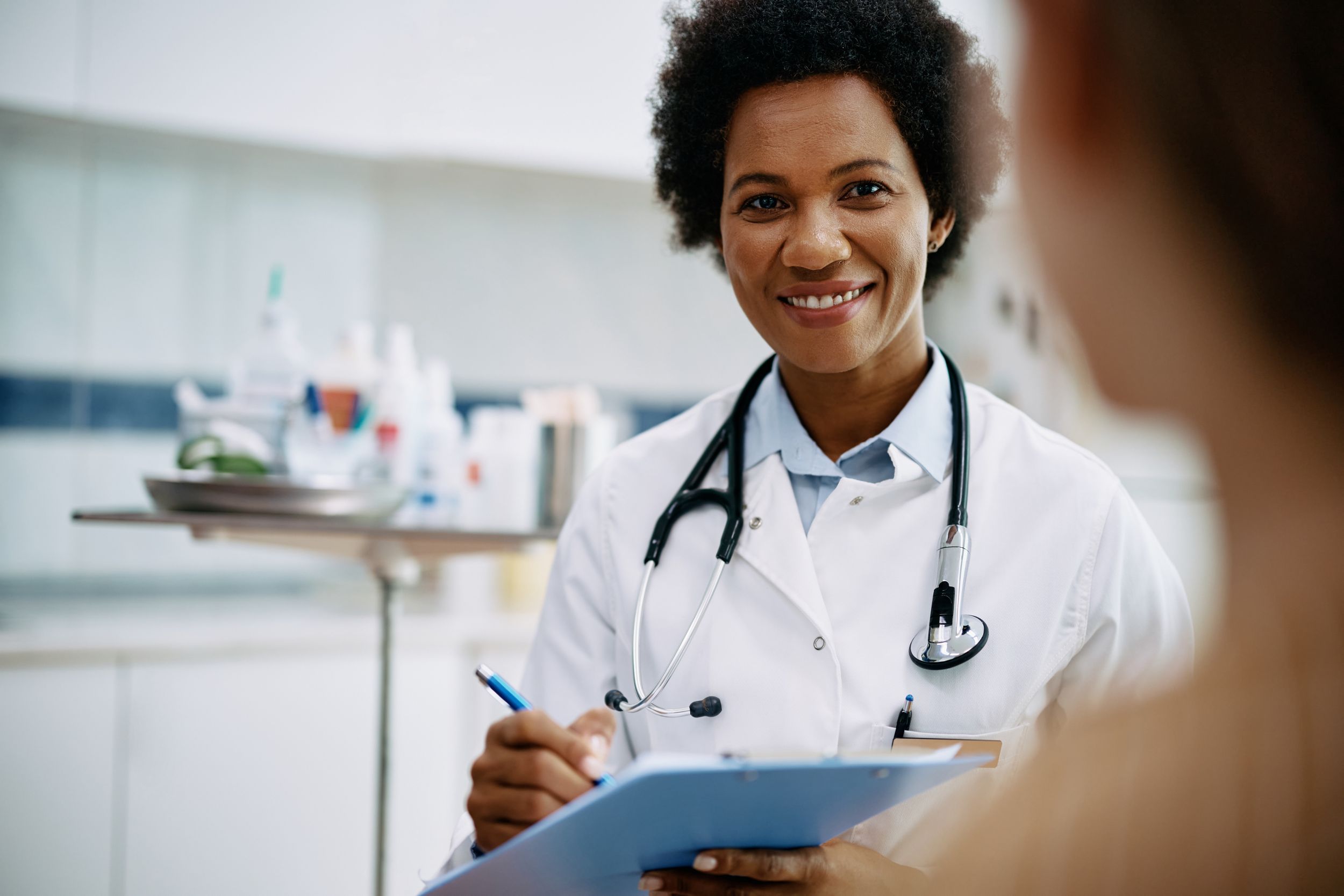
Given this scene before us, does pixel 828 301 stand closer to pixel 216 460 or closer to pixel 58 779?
pixel 216 460

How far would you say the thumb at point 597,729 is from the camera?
2.87 feet

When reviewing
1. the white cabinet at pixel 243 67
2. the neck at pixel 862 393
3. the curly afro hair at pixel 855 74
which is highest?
the white cabinet at pixel 243 67

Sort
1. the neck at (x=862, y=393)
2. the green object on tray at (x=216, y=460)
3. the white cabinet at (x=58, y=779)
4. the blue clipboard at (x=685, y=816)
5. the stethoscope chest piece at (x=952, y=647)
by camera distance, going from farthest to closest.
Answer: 1. the white cabinet at (x=58, y=779)
2. the green object on tray at (x=216, y=460)
3. the neck at (x=862, y=393)
4. the stethoscope chest piece at (x=952, y=647)
5. the blue clipboard at (x=685, y=816)

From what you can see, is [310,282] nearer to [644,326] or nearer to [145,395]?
[145,395]

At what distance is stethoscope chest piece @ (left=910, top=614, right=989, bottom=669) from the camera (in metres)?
1.01

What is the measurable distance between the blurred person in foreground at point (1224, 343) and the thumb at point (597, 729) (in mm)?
505

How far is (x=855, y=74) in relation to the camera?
1.16m

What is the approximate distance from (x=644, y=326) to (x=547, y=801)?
7.42 ft

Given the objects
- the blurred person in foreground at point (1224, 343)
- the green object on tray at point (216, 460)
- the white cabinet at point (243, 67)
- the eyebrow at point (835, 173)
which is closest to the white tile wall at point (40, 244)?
the white cabinet at point (243, 67)

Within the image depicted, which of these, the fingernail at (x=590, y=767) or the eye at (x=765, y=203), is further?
the eye at (x=765, y=203)

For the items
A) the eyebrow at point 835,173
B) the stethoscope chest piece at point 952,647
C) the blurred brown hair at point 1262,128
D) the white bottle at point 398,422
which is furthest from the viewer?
the white bottle at point 398,422

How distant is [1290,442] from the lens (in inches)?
15.3

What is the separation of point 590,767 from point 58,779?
1813 mm

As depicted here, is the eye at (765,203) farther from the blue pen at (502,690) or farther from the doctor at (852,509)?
the blue pen at (502,690)
